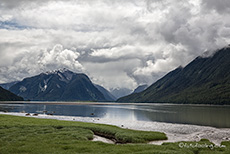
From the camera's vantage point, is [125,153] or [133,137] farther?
[133,137]

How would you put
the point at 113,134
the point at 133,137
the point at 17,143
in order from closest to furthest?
the point at 17,143 → the point at 133,137 → the point at 113,134

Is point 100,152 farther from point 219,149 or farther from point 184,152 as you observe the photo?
point 219,149

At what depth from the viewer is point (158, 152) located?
3234 centimetres

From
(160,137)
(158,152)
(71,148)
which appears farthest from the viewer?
(160,137)

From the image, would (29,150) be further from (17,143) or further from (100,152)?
(100,152)

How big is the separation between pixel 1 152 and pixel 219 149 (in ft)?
113

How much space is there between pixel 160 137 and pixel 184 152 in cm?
2292

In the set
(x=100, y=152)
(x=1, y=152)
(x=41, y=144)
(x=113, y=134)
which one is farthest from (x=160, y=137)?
(x=1, y=152)

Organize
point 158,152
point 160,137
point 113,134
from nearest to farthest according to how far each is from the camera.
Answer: point 158,152 < point 160,137 < point 113,134

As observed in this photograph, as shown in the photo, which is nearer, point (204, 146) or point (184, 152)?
point (184, 152)

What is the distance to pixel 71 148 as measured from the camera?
35.8 metres

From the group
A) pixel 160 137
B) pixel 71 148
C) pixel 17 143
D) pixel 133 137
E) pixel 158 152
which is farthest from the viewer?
pixel 160 137

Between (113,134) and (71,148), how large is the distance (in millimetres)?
25462

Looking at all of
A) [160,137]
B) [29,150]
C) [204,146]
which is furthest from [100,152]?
[160,137]
